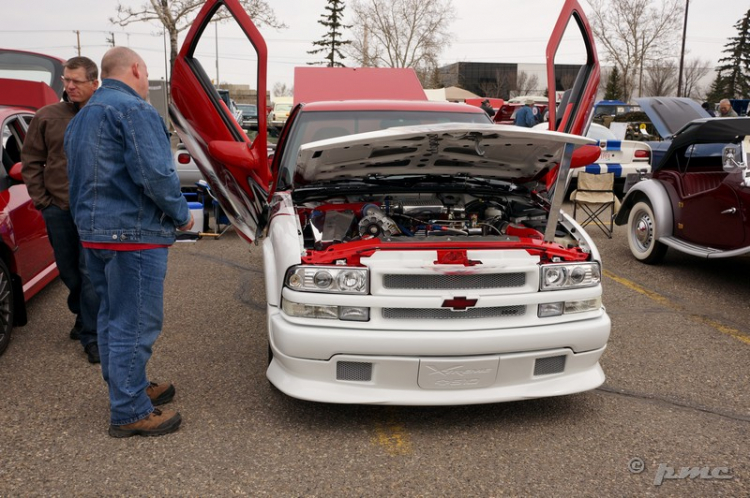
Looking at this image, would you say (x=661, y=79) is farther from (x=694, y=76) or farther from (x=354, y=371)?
(x=354, y=371)

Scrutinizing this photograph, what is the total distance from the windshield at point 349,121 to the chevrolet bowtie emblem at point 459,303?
2.07 meters

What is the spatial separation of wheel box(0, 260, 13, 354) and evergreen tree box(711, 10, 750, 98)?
204 ft

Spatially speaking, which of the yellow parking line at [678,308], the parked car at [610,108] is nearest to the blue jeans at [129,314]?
the yellow parking line at [678,308]

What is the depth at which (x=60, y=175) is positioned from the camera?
12.8 feet

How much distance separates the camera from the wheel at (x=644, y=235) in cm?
683

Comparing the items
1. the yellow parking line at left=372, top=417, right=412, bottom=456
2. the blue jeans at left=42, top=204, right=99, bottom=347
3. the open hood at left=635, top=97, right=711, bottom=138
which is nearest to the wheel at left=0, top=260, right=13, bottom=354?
the blue jeans at left=42, top=204, right=99, bottom=347

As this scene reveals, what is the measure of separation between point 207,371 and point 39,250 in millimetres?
2021

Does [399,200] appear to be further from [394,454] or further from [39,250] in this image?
[39,250]

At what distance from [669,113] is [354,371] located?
734cm

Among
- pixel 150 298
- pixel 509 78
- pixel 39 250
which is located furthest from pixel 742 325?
pixel 509 78

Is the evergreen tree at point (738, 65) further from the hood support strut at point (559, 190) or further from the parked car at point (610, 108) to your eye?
the hood support strut at point (559, 190)

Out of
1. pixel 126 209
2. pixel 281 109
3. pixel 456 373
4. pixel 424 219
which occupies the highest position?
pixel 281 109

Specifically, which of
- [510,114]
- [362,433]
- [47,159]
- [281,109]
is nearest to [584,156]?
[362,433]

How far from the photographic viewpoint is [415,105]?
15.8 ft
